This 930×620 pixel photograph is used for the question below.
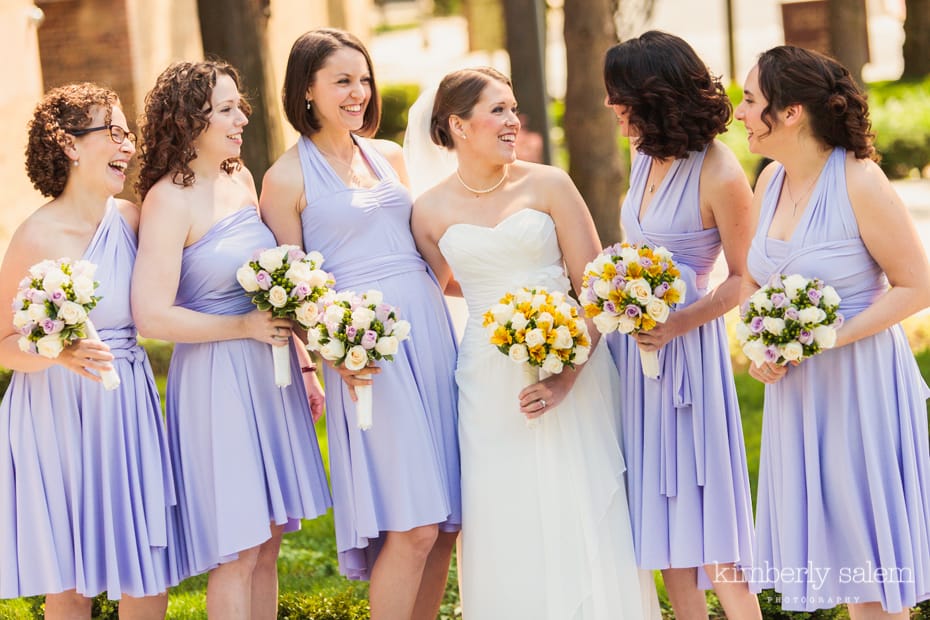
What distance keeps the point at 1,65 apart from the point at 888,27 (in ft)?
117

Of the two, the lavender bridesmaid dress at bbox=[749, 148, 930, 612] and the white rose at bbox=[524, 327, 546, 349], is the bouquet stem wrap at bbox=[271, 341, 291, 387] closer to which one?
the white rose at bbox=[524, 327, 546, 349]

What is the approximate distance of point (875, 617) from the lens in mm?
4598

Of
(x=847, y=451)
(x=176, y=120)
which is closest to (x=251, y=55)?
(x=176, y=120)

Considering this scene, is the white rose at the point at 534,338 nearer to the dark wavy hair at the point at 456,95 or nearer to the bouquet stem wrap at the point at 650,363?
the bouquet stem wrap at the point at 650,363

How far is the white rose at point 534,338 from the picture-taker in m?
4.77

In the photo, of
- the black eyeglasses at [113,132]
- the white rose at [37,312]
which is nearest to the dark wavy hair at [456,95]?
the black eyeglasses at [113,132]

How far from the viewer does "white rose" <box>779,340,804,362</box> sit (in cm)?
435

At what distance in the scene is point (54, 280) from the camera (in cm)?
458

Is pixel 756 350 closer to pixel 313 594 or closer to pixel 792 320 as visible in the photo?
pixel 792 320

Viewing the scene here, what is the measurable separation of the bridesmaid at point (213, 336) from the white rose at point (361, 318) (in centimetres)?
39

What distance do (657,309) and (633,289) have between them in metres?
0.13

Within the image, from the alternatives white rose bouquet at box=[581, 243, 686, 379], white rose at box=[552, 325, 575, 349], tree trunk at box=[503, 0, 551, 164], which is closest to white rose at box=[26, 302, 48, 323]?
white rose at box=[552, 325, 575, 349]

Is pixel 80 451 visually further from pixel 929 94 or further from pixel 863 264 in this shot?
pixel 929 94

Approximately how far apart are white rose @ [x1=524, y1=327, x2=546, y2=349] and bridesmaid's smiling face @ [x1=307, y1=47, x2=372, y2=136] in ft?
4.39
